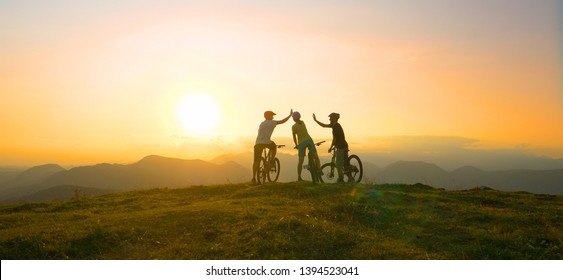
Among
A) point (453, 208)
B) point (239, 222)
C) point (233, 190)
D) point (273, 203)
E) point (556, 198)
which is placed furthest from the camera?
point (233, 190)

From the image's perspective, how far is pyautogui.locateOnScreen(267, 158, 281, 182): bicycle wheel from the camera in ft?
73.2

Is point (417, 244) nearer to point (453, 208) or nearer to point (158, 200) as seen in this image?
point (453, 208)

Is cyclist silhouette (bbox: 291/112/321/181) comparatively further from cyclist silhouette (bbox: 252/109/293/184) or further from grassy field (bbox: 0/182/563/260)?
grassy field (bbox: 0/182/563/260)

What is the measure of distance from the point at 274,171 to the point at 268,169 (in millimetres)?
392

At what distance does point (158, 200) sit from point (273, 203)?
20.2 ft

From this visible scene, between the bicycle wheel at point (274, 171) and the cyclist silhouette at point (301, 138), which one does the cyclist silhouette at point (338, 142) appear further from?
the bicycle wheel at point (274, 171)

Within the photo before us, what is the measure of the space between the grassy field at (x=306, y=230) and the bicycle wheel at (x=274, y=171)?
506 centimetres

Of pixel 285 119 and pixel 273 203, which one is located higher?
pixel 285 119

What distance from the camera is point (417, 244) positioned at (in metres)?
10.5

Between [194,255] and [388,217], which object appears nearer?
[194,255]

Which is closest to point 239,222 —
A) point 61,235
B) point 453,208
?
point 61,235

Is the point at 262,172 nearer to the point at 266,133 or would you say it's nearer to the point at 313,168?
the point at 266,133

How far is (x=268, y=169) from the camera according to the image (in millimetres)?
22172

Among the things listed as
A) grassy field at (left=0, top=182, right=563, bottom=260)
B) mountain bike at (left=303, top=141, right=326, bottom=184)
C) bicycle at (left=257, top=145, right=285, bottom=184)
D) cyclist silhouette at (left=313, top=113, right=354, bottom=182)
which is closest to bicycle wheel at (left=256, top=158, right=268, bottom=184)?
bicycle at (left=257, top=145, right=285, bottom=184)
